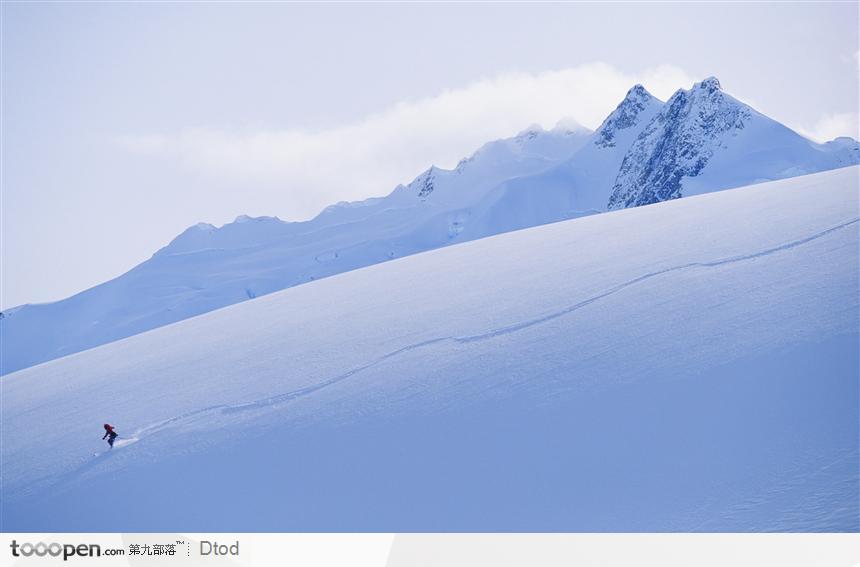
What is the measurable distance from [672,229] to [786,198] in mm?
4466

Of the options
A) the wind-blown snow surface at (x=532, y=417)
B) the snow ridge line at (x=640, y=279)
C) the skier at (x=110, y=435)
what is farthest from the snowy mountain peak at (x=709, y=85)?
the skier at (x=110, y=435)

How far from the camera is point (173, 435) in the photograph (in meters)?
12.2

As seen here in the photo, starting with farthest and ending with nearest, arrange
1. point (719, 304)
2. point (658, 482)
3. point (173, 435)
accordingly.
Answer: point (173, 435), point (719, 304), point (658, 482)

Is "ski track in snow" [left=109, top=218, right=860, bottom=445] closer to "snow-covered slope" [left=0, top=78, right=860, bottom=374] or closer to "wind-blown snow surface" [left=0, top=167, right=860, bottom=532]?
"wind-blown snow surface" [left=0, top=167, right=860, bottom=532]

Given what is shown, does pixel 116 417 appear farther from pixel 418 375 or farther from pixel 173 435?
pixel 418 375

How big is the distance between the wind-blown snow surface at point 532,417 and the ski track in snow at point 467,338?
0.22ft

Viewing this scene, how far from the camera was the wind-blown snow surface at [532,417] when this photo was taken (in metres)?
7.40

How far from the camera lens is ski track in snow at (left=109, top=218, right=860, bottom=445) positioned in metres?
12.6
